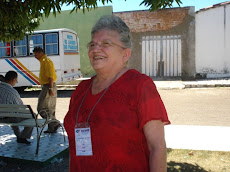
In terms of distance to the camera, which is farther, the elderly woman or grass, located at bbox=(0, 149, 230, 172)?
grass, located at bbox=(0, 149, 230, 172)

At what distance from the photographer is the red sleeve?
1566 mm

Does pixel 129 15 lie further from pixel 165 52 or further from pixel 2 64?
pixel 2 64

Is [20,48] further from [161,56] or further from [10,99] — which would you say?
[10,99]

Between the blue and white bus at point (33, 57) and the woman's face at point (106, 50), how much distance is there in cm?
1106

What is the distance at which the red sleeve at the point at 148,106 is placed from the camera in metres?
1.57

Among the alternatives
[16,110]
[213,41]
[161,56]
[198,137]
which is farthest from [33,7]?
[161,56]

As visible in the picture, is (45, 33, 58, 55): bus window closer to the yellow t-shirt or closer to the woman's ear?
the yellow t-shirt

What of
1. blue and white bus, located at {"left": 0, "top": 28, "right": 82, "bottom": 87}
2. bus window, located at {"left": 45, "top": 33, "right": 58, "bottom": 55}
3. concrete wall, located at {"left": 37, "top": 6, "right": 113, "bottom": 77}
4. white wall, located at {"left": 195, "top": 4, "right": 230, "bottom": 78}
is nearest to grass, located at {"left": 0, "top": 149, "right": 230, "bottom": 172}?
blue and white bus, located at {"left": 0, "top": 28, "right": 82, "bottom": 87}

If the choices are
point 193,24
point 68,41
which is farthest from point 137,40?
point 68,41

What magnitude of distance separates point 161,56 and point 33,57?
7.97 meters

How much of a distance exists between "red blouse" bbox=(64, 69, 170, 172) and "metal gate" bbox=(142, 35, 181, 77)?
1538 cm

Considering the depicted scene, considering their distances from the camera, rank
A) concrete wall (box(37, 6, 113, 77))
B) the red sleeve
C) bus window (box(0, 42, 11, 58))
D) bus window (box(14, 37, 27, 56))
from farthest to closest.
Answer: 1. concrete wall (box(37, 6, 113, 77))
2. bus window (box(0, 42, 11, 58))
3. bus window (box(14, 37, 27, 56))
4. the red sleeve

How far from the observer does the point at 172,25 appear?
16.0m

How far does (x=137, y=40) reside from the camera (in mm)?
16672
